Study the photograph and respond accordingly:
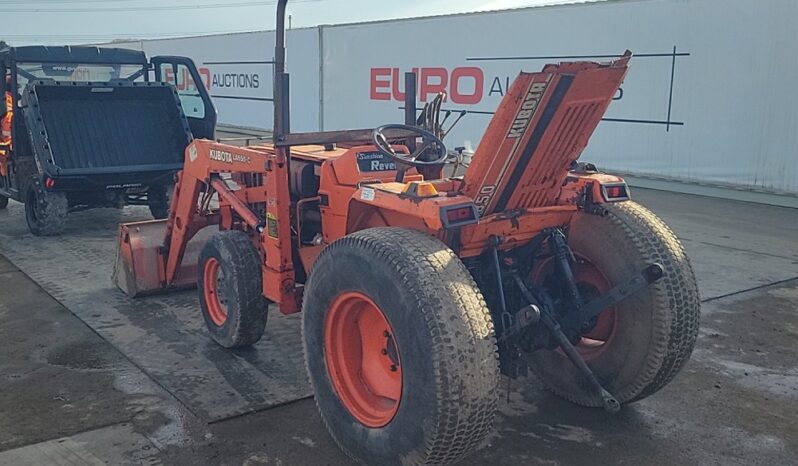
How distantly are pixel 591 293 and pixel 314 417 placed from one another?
155 cm

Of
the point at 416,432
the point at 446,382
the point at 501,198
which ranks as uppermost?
the point at 501,198

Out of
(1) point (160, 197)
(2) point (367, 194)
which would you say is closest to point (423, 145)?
(2) point (367, 194)

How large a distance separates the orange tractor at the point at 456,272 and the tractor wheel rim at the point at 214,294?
0.14 metres

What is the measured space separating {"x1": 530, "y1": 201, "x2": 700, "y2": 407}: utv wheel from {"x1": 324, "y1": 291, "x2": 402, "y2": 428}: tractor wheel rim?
41.3 inches

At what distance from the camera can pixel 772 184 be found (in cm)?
1060

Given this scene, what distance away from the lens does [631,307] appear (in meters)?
3.65

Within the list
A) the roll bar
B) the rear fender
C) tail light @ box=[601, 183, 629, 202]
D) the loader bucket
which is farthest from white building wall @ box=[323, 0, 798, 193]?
the rear fender

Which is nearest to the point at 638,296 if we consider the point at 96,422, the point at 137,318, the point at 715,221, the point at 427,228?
the point at 427,228

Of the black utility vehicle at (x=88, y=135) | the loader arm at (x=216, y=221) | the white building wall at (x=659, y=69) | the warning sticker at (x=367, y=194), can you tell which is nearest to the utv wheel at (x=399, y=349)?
the warning sticker at (x=367, y=194)

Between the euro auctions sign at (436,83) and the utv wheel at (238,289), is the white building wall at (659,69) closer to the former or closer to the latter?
the euro auctions sign at (436,83)

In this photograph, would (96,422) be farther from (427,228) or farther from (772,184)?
(772,184)

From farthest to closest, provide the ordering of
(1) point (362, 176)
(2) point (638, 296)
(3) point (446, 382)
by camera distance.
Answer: (1) point (362, 176) → (2) point (638, 296) → (3) point (446, 382)

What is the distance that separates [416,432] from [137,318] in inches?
124

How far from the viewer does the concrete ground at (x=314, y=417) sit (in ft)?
11.3
